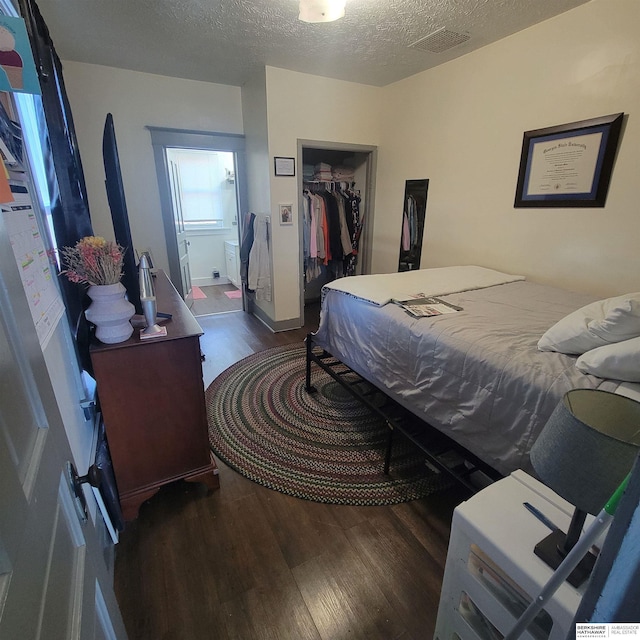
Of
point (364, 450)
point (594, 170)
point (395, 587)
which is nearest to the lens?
point (395, 587)

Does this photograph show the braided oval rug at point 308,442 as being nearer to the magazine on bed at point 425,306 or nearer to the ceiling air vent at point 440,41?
the magazine on bed at point 425,306

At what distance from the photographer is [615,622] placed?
0.37 metres

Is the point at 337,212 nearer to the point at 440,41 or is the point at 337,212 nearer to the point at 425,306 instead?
the point at 440,41

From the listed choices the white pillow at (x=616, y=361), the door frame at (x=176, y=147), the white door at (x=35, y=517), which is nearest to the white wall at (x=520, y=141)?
the white pillow at (x=616, y=361)

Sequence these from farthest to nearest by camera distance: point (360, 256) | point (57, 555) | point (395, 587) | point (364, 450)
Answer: point (360, 256) < point (364, 450) < point (395, 587) < point (57, 555)

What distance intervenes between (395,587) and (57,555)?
4.14 ft

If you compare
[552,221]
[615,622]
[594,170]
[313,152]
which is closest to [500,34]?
[594,170]

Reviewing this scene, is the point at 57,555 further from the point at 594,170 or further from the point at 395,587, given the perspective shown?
the point at 594,170

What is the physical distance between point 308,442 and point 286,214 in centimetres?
236

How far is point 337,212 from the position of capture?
400 centimetres

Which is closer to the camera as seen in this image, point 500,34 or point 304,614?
point 304,614

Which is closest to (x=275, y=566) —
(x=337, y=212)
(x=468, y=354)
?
(x=468, y=354)

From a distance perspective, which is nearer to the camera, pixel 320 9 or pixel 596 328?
pixel 596 328

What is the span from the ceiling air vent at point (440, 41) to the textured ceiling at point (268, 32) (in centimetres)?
4
